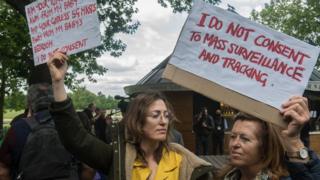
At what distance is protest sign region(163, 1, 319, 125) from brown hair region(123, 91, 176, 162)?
413mm

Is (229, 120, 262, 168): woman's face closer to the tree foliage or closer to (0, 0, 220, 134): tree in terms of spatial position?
the tree foliage

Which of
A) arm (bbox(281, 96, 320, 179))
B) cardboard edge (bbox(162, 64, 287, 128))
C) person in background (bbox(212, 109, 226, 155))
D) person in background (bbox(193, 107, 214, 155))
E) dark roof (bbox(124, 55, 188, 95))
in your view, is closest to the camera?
arm (bbox(281, 96, 320, 179))

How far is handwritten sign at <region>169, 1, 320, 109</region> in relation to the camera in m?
2.58

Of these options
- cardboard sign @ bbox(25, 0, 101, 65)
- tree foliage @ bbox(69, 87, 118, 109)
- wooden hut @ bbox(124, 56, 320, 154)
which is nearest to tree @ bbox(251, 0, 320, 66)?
tree foliage @ bbox(69, 87, 118, 109)

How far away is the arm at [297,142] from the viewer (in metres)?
2.29

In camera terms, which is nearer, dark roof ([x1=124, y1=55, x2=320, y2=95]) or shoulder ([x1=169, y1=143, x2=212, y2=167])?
shoulder ([x1=169, y1=143, x2=212, y2=167])

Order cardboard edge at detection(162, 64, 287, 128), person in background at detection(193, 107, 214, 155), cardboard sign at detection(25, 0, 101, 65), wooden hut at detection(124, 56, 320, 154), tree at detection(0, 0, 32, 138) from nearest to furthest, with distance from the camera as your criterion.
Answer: cardboard edge at detection(162, 64, 287, 128) → cardboard sign at detection(25, 0, 101, 65) → person in background at detection(193, 107, 214, 155) → wooden hut at detection(124, 56, 320, 154) → tree at detection(0, 0, 32, 138)

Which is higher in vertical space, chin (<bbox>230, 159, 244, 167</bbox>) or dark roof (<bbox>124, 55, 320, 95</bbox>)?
dark roof (<bbox>124, 55, 320, 95</bbox>)

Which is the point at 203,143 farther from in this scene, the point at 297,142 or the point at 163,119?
the point at 297,142

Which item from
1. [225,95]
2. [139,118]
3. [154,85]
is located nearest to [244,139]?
[225,95]

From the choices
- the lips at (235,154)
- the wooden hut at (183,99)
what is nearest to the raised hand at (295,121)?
the lips at (235,154)

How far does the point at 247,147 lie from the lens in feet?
9.01

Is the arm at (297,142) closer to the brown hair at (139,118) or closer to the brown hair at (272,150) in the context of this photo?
the brown hair at (272,150)

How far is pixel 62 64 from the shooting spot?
127 inches
